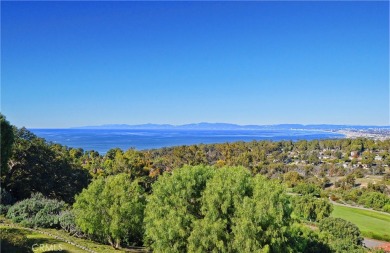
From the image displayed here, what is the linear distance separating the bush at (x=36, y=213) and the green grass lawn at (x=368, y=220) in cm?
2906

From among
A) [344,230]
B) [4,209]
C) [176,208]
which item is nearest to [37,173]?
[4,209]

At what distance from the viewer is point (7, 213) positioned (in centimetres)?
2295

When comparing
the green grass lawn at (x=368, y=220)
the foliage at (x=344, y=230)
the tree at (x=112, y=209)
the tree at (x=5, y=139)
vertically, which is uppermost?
the tree at (x=5, y=139)

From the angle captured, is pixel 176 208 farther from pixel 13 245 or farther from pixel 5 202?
pixel 5 202

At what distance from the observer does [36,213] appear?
22.7m

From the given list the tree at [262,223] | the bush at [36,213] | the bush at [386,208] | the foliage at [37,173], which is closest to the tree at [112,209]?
the bush at [36,213]

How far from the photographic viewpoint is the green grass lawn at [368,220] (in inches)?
1347

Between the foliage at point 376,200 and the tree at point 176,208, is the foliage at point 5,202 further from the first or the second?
the foliage at point 376,200

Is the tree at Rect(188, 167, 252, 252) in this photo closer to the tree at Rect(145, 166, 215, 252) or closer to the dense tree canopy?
the dense tree canopy

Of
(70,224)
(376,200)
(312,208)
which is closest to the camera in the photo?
(70,224)

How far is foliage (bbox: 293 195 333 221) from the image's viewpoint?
3834 cm

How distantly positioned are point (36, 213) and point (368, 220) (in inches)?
1436

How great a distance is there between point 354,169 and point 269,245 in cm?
6314

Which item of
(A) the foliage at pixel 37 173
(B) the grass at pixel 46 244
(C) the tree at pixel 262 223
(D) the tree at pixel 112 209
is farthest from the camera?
(A) the foliage at pixel 37 173
